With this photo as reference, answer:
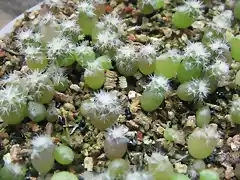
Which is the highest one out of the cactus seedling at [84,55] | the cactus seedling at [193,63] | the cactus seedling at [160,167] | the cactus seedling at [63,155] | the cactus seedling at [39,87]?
the cactus seedling at [39,87]

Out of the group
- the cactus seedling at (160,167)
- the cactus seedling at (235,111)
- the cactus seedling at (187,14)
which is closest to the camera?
the cactus seedling at (160,167)

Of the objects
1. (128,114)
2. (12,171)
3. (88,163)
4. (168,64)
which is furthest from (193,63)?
(12,171)

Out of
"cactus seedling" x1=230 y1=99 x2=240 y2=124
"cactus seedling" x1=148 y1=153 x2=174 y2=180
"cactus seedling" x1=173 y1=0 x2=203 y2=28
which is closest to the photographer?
"cactus seedling" x1=148 y1=153 x2=174 y2=180

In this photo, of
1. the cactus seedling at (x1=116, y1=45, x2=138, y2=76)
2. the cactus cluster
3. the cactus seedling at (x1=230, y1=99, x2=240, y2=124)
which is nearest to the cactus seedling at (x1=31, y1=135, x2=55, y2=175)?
the cactus cluster

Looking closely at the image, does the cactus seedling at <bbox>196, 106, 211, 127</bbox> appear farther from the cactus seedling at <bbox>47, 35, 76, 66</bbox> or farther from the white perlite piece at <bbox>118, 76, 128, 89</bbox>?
the cactus seedling at <bbox>47, 35, 76, 66</bbox>

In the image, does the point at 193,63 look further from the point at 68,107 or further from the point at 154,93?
the point at 68,107

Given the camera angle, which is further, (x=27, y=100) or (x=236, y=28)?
(x=236, y=28)

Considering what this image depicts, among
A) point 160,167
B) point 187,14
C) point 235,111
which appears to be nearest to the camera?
point 160,167

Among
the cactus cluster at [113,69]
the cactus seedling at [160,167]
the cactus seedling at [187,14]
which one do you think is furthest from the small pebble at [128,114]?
the cactus seedling at [187,14]

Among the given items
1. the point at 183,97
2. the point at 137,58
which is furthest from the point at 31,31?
the point at 183,97

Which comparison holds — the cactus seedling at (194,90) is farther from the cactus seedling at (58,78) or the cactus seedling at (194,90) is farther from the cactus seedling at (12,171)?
the cactus seedling at (12,171)

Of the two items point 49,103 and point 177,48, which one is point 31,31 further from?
point 177,48
